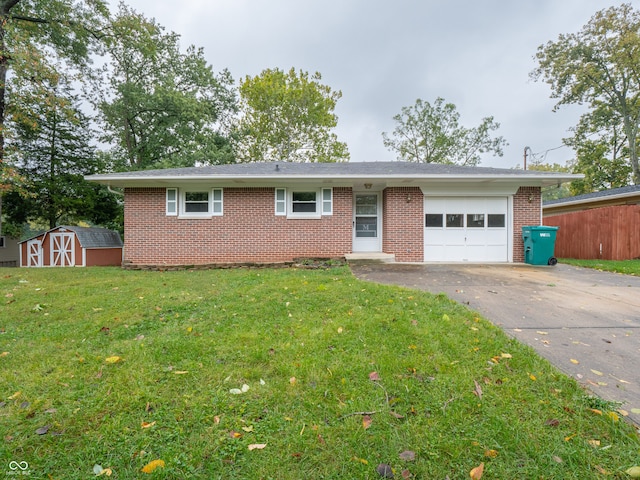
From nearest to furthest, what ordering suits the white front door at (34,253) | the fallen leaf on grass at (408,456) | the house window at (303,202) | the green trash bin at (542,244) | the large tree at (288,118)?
the fallen leaf on grass at (408,456) → the green trash bin at (542,244) → the house window at (303,202) → the white front door at (34,253) → the large tree at (288,118)

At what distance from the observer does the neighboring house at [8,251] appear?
53.8 feet

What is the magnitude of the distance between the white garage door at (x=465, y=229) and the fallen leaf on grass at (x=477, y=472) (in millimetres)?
8406

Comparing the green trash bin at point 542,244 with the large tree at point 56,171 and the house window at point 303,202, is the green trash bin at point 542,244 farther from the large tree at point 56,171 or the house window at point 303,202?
the large tree at point 56,171

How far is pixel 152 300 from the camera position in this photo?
447 cm

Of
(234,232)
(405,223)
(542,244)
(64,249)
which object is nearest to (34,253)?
(64,249)

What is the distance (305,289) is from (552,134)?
94.5ft

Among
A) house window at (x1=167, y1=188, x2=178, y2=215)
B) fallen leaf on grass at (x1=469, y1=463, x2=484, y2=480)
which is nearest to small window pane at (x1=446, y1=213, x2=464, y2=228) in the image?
fallen leaf on grass at (x1=469, y1=463, x2=484, y2=480)

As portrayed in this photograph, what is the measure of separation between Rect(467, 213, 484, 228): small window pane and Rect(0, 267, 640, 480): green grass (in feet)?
22.2

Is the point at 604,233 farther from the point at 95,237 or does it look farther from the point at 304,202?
the point at 95,237

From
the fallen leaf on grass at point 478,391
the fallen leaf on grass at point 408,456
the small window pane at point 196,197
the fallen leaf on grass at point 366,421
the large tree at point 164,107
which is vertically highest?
the large tree at point 164,107

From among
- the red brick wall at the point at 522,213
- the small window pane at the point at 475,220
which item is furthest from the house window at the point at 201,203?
the red brick wall at the point at 522,213

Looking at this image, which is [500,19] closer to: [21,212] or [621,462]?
[621,462]

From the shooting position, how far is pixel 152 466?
152 cm

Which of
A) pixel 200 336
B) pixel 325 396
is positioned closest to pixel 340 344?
pixel 325 396
